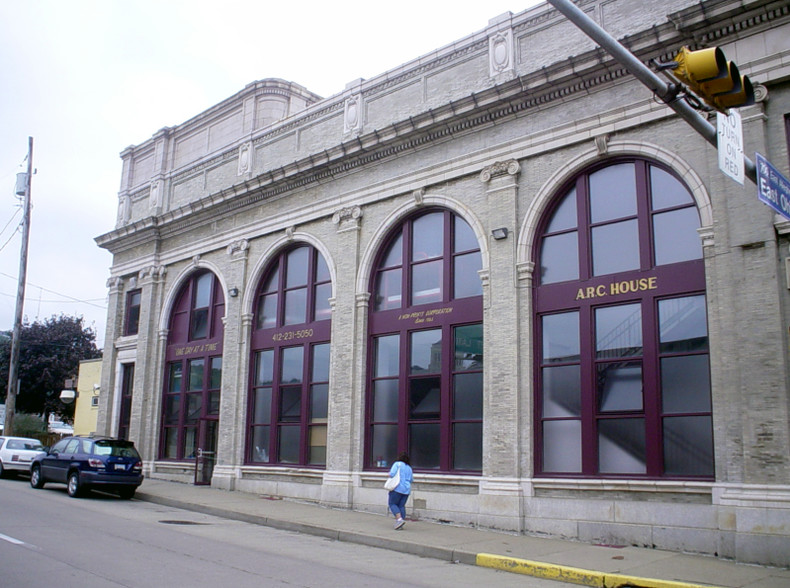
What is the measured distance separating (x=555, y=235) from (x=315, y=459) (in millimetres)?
9345

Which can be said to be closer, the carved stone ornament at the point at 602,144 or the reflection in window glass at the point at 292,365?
the carved stone ornament at the point at 602,144

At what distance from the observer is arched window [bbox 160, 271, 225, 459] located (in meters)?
25.0

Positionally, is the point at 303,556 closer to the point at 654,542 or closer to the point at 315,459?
the point at 654,542

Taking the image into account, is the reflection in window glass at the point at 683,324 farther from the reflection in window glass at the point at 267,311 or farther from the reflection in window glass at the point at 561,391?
the reflection in window glass at the point at 267,311

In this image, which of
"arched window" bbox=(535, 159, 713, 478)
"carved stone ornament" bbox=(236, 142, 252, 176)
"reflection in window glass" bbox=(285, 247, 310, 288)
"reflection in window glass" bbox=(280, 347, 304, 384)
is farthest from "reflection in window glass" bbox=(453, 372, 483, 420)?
Answer: "carved stone ornament" bbox=(236, 142, 252, 176)

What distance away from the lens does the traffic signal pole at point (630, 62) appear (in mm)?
7438

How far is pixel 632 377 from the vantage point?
14844 millimetres

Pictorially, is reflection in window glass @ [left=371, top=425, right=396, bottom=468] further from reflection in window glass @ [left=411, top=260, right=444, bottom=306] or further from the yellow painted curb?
the yellow painted curb

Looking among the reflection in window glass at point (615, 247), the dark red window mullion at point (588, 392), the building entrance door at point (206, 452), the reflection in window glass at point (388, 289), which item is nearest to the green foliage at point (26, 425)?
the building entrance door at point (206, 452)

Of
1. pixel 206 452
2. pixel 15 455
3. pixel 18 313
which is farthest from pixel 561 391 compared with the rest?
pixel 18 313

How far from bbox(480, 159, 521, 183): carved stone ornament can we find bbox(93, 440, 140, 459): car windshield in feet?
39.7

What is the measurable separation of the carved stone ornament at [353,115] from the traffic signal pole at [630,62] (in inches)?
540

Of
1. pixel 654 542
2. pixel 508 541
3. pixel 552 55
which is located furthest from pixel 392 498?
pixel 552 55

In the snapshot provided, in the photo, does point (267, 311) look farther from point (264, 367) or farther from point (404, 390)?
point (404, 390)
